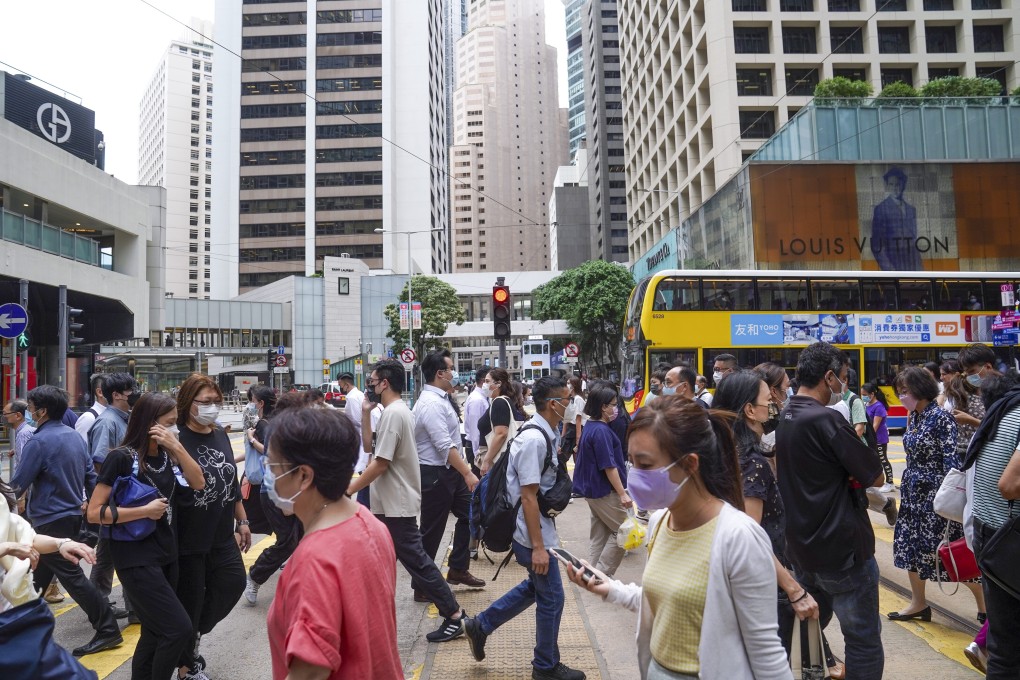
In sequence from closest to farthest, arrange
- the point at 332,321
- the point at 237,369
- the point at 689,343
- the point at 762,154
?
the point at 689,343 → the point at 762,154 → the point at 237,369 → the point at 332,321

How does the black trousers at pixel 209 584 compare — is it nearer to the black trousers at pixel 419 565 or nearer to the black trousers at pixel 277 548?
the black trousers at pixel 419 565

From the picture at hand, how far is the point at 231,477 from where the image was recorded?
411 centimetres

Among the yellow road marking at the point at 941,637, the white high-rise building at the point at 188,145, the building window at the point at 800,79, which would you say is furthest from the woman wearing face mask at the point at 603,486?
the white high-rise building at the point at 188,145

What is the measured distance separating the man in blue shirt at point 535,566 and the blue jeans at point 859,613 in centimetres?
140

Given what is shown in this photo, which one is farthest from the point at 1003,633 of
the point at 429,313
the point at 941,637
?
the point at 429,313

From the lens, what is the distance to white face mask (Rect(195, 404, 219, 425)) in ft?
13.0

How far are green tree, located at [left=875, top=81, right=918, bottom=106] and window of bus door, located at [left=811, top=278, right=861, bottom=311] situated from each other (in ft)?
45.7

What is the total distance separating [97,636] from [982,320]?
20.1m

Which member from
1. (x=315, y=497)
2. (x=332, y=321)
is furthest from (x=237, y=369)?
(x=315, y=497)

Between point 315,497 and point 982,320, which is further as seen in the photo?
point 982,320

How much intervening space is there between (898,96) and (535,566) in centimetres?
3172

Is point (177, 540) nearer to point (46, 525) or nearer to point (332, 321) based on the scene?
point (46, 525)

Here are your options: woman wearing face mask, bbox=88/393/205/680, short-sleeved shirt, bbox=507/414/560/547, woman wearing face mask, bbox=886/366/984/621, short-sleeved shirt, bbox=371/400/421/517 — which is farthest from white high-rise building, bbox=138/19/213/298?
woman wearing face mask, bbox=886/366/984/621

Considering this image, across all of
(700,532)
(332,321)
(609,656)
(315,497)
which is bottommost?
(609,656)
